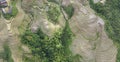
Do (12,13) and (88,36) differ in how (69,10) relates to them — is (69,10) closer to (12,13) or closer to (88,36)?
(88,36)

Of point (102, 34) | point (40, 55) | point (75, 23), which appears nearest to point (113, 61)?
point (102, 34)

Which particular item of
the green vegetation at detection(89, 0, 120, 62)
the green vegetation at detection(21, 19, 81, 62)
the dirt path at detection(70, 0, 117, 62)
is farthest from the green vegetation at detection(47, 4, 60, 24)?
the green vegetation at detection(89, 0, 120, 62)

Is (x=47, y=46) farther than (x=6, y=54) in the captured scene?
Yes

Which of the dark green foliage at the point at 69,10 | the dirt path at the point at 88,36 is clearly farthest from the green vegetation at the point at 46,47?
the dark green foliage at the point at 69,10

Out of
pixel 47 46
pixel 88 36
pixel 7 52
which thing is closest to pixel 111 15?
pixel 88 36

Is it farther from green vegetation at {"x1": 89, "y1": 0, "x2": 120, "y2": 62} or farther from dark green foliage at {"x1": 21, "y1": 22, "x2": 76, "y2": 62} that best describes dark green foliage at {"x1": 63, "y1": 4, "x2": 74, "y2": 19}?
green vegetation at {"x1": 89, "y1": 0, "x2": 120, "y2": 62}

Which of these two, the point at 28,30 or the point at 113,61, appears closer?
the point at 28,30

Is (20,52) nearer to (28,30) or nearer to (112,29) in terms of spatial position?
(28,30)
